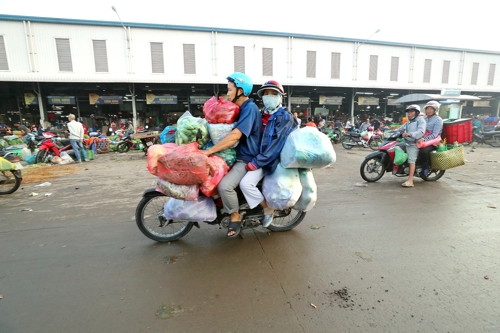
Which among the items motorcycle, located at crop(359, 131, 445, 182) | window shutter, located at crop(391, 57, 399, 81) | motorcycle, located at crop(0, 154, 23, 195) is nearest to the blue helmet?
motorcycle, located at crop(359, 131, 445, 182)

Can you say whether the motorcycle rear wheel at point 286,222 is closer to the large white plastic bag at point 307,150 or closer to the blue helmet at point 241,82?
the large white plastic bag at point 307,150

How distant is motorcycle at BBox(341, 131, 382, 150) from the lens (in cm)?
1432

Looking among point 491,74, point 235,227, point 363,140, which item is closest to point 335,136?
point 363,140

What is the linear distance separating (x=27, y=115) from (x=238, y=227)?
78.5ft

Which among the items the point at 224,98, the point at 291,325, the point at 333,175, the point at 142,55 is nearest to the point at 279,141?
the point at 224,98

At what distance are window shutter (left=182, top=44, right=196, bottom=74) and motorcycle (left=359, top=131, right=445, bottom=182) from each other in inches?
684

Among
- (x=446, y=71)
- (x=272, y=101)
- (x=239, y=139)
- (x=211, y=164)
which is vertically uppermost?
(x=446, y=71)

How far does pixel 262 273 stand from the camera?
2688mm

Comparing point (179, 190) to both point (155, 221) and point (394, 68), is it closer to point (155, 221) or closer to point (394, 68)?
point (155, 221)

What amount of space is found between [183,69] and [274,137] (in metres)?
19.5

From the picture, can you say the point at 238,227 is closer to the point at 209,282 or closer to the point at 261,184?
the point at 261,184

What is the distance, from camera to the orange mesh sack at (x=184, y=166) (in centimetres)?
272

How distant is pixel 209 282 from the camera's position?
2.55 meters

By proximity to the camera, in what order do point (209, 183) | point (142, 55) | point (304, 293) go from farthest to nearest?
point (142, 55), point (209, 183), point (304, 293)
